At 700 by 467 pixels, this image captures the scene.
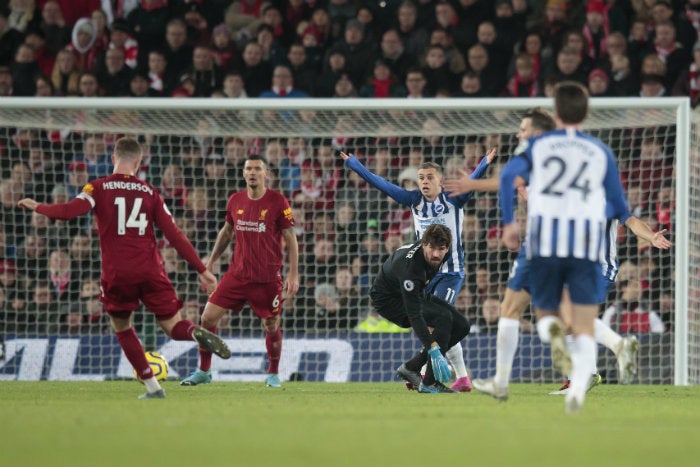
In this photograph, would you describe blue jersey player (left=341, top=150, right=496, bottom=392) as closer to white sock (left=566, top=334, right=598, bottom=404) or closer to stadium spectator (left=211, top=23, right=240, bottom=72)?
white sock (left=566, top=334, right=598, bottom=404)

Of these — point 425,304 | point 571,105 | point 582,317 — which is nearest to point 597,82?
point 425,304

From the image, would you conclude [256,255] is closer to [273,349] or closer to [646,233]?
[273,349]

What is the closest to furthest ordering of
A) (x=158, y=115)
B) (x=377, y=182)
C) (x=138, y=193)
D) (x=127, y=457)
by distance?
1. (x=127, y=457)
2. (x=138, y=193)
3. (x=377, y=182)
4. (x=158, y=115)

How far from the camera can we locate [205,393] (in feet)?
31.0

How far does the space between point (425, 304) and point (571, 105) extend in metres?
3.35

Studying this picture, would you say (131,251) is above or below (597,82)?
below

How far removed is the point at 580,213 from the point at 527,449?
189cm

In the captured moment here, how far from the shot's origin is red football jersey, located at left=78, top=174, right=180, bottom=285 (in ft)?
28.0

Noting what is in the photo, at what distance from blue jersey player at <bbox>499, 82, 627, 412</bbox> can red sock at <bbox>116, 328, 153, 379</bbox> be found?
2930 mm

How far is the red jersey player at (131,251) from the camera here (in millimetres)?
8523

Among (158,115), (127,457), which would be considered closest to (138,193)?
(127,457)

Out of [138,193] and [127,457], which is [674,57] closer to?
[138,193]

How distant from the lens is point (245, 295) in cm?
1096

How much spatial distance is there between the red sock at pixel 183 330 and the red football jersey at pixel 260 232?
218 cm
